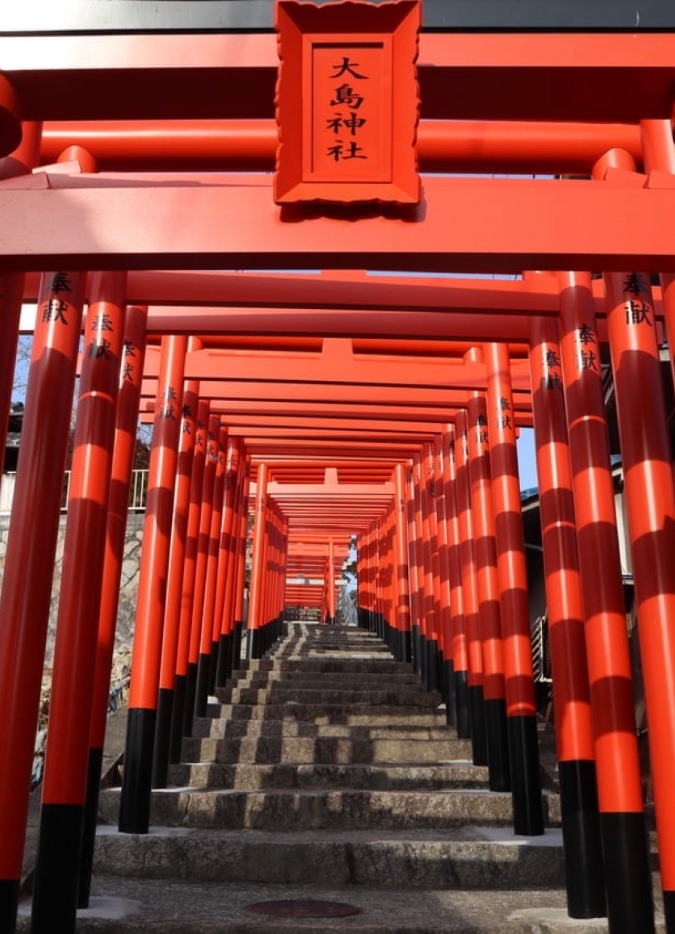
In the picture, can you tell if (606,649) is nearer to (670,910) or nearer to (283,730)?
(670,910)

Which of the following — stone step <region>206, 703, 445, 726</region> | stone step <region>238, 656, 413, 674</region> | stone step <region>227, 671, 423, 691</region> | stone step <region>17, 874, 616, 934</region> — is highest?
stone step <region>238, 656, 413, 674</region>

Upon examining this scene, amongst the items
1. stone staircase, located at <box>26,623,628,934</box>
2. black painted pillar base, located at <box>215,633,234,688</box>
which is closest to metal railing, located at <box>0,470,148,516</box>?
black painted pillar base, located at <box>215,633,234,688</box>

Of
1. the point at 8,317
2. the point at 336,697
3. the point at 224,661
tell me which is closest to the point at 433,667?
the point at 336,697

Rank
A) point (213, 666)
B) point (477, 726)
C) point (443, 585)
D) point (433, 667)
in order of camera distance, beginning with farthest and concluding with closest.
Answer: point (433, 667), point (213, 666), point (443, 585), point (477, 726)

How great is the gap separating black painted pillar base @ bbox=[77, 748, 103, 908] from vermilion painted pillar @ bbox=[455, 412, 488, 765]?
155 inches

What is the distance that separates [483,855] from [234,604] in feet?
23.0

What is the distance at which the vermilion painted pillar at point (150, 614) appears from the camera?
685 centimetres

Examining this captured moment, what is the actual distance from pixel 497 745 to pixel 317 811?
1.78 meters

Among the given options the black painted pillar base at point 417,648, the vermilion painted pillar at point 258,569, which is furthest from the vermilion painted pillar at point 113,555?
the vermilion painted pillar at point 258,569

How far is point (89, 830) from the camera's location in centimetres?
565

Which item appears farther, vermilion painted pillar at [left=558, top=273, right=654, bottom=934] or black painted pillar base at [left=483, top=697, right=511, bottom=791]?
black painted pillar base at [left=483, top=697, right=511, bottom=791]

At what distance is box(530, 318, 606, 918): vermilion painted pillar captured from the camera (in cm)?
549

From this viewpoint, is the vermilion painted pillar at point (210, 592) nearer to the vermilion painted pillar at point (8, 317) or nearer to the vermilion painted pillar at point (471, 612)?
the vermilion painted pillar at point (471, 612)

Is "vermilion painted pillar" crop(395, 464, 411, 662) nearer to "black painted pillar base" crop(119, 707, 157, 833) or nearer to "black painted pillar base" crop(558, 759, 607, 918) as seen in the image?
"black painted pillar base" crop(119, 707, 157, 833)
